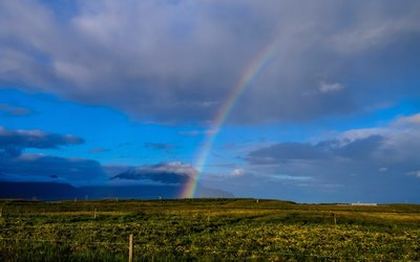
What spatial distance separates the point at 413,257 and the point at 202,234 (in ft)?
75.7

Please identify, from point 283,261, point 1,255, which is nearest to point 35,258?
point 1,255

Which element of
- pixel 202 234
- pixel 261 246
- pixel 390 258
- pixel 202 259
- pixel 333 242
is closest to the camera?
pixel 202 259

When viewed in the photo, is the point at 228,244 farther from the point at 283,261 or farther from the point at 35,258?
the point at 35,258

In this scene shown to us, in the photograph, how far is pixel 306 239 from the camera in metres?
55.8

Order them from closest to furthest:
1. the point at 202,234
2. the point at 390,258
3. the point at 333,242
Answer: the point at 390,258, the point at 333,242, the point at 202,234

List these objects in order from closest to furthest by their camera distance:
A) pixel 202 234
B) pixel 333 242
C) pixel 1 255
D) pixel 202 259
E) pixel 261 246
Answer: pixel 1 255 < pixel 202 259 < pixel 261 246 < pixel 333 242 < pixel 202 234

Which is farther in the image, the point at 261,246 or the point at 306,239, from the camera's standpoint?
the point at 306,239

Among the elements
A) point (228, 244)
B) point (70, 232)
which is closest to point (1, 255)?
point (228, 244)

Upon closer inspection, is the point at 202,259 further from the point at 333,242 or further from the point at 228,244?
the point at 333,242

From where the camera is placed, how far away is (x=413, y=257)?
44.5 metres

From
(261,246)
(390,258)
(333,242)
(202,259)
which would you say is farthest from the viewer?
(333,242)

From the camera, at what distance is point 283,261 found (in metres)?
35.8

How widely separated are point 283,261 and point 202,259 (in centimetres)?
526

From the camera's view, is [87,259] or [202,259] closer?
[87,259]
